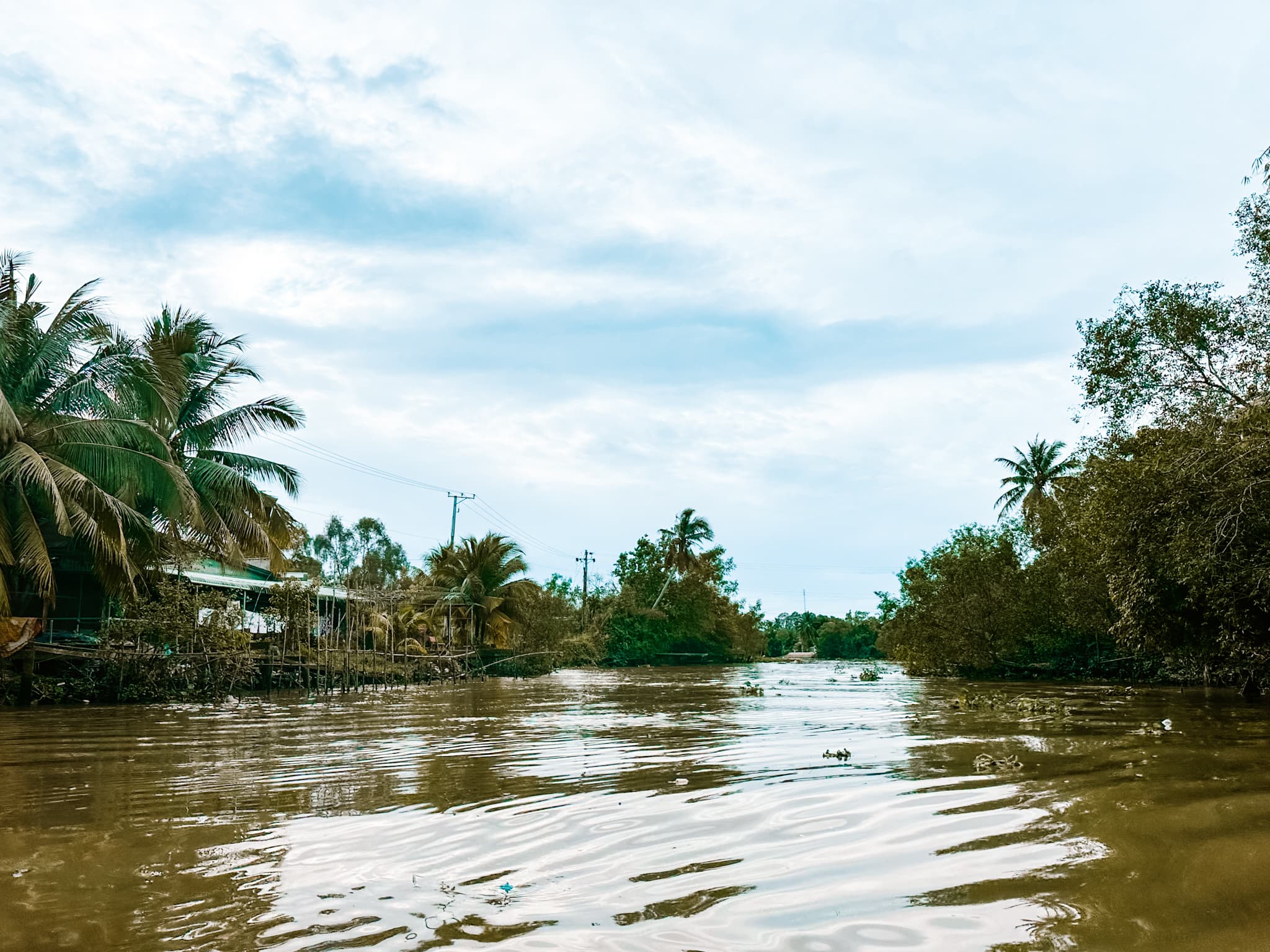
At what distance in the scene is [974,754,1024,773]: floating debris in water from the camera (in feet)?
25.5

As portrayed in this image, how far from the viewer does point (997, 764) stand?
8.01m

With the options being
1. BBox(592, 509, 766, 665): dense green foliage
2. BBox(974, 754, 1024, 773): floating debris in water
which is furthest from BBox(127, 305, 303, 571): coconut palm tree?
BBox(592, 509, 766, 665): dense green foliage

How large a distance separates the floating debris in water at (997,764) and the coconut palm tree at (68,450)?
14.7 m

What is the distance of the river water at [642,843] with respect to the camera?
3770 millimetres

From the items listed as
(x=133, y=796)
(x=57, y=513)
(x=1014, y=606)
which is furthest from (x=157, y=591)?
(x=1014, y=606)

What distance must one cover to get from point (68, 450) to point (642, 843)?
51.6 ft

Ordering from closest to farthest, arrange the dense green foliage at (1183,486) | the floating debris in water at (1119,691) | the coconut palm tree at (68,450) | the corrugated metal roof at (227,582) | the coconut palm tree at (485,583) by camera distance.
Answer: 1. the dense green foliage at (1183,486)
2. the coconut palm tree at (68,450)
3. the floating debris in water at (1119,691)
4. the corrugated metal roof at (227,582)
5. the coconut palm tree at (485,583)

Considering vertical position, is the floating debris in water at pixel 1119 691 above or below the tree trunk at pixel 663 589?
below

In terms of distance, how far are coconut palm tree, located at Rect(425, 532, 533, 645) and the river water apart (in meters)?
25.6

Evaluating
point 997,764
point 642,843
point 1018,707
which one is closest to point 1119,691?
point 1018,707

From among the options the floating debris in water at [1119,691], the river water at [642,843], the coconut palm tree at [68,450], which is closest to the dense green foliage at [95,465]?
the coconut palm tree at [68,450]

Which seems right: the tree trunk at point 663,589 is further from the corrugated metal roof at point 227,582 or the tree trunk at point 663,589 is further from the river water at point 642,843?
the river water at point 642,843

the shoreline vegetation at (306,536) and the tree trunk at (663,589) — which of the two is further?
the tree trunk at (663,589)

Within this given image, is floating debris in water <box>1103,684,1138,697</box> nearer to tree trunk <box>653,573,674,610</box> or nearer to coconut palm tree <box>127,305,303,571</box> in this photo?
coconut palm tree <box>127,305,303,571</box>
